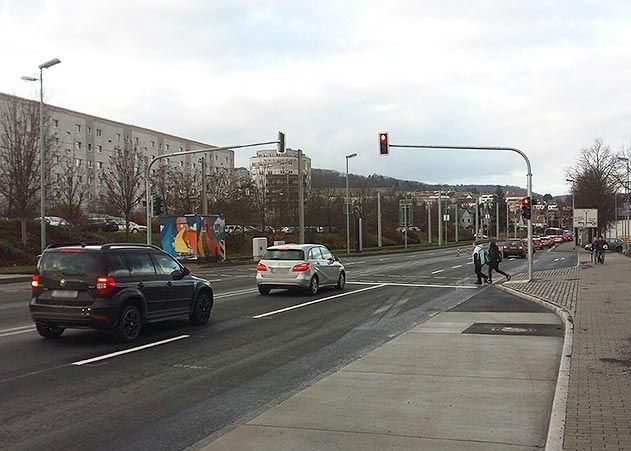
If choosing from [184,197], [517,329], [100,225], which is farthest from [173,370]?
[100,225]

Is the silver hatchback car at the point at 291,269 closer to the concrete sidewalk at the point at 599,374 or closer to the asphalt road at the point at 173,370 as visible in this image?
the asphalt road at the point at 173,370

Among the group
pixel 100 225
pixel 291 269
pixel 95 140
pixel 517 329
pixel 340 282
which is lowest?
pixel 517 329

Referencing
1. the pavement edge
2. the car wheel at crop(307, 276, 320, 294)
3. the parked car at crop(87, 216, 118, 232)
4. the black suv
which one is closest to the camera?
the pavement edge

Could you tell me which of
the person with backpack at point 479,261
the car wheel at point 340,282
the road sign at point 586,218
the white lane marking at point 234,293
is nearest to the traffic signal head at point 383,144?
the person with backpack at point 479,261

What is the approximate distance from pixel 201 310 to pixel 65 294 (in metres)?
3.23

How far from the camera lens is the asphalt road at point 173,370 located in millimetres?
6172

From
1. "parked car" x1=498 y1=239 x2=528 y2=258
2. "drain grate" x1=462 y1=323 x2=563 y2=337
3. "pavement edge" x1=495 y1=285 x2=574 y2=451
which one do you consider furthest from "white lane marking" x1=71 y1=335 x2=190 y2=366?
"parked car" x1=498 y1=239 x2=528 y2=258

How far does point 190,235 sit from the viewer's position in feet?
131

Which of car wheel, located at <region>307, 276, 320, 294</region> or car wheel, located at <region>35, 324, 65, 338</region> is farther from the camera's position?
car wheel, located at <region>307, 276, 320, 294</region>

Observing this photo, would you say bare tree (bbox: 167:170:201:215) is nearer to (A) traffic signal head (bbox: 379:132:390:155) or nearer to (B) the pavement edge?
(A) traffic signal head (bbox: 379:132:390:155)

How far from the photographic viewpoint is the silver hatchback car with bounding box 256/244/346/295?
1958cm

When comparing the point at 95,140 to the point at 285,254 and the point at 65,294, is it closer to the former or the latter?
the point at 285,254

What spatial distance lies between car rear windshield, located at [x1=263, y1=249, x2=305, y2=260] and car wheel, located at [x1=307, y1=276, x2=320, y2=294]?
2.42ft

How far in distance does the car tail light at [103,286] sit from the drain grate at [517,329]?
20.9 ft
